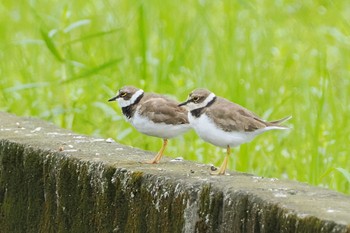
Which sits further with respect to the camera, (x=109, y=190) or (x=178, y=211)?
(x=109, y=190)

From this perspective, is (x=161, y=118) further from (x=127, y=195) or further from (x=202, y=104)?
(x=127, y=195)

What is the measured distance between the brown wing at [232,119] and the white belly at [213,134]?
2 cm

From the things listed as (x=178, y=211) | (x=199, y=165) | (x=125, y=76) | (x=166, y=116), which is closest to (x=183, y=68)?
(x=125, y=76)

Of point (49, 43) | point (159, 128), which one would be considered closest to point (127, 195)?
point (159, 128)

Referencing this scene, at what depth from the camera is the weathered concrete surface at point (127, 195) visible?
134 inches

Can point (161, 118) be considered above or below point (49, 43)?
below

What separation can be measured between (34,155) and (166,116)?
0.69 meters

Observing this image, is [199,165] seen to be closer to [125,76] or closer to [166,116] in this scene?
[166,116]

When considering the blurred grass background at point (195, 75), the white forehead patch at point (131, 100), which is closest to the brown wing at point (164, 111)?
the white forehead patch at point (131, 100)

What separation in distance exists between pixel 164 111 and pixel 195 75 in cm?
245

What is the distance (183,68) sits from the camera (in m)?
7.37

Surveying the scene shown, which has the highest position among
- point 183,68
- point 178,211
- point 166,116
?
point 183,68

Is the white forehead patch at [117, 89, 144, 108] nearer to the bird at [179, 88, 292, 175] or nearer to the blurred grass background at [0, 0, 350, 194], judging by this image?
the bird at [179, 88, 292, 175]

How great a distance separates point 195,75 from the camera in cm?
725
